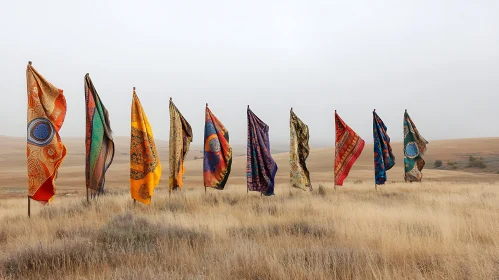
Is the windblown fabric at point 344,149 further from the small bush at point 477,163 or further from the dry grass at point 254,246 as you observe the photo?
the small bush at point 477,163

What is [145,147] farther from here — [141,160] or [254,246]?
[254,246]

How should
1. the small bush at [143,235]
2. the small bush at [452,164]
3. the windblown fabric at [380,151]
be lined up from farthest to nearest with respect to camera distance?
the small bush at [452,164] < the windblown fabric at [380,151] < the small bush at [143,235]

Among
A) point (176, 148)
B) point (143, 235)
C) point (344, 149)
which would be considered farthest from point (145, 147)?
point (344, 149)

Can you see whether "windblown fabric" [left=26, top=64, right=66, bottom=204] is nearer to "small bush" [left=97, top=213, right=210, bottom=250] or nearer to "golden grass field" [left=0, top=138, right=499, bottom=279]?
"golden grass field" [left=0, top=138, right=499, bottom=279]

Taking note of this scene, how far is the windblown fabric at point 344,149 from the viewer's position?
43.9 ft

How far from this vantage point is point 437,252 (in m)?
4.65

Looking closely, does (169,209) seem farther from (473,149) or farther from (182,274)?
(473,149)

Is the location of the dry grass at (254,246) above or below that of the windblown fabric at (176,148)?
below

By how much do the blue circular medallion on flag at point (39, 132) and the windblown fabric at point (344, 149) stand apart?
9.72m

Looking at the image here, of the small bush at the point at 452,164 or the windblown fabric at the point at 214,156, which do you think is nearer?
the windblown fabric at the point at 214,156

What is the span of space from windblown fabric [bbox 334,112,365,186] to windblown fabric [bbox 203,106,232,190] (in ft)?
14.4

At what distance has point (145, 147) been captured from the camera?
937cm

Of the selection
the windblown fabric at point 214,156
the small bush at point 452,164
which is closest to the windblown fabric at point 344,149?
the windblown fabric at point 214,156

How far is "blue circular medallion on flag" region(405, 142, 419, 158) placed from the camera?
16.6m
